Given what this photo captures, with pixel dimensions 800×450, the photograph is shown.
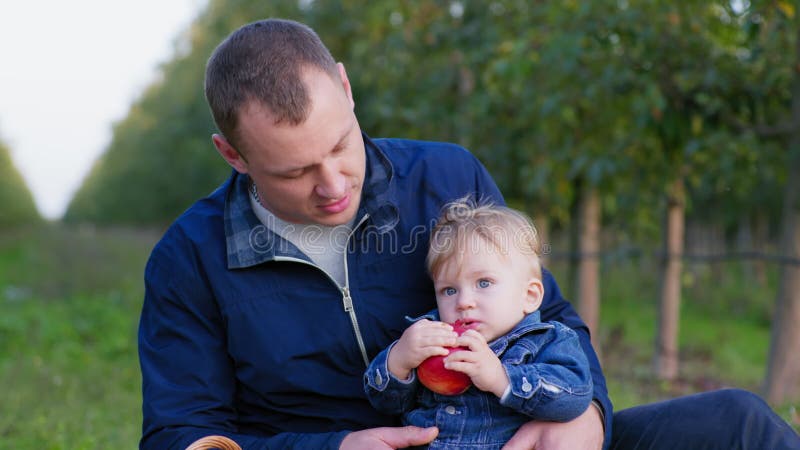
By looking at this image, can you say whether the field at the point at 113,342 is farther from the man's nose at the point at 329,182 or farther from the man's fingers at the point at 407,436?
the man's nose at the point at 329,182

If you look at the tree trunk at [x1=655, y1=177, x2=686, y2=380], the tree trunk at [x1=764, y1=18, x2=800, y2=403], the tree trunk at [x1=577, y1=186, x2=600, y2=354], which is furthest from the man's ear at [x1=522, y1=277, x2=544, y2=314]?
the tree trunk at [x1=577, y1=186, x2=600, y2=354]

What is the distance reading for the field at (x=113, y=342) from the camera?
16.4 feet

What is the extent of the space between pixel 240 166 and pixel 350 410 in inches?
31.4

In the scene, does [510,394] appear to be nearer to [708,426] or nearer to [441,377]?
[441,377]

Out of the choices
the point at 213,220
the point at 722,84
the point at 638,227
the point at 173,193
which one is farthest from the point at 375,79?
the point at 173,193

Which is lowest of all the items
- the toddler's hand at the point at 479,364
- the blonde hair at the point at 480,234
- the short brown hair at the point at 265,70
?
the toddler's hand at the point at 479,364

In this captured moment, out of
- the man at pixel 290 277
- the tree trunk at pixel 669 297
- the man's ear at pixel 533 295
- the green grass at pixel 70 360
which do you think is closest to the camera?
the man at pixel 290 277

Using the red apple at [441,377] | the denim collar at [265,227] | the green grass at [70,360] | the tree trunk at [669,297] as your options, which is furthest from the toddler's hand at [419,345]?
the tree trunk at [669,297]

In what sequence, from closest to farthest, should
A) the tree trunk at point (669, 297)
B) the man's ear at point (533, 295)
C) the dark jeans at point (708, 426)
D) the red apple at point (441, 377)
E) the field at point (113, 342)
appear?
the dark jeans at point (708, 426), the red apple at point (441, 377), the man's ear at point (533, 295), the field at point (113, 342), the tree trunk at point (669, 297)

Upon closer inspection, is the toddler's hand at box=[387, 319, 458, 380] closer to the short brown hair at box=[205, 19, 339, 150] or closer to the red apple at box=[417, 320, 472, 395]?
the red apple at box=[417, 320, 472, 395]

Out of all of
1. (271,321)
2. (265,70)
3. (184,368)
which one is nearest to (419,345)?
(271,321)

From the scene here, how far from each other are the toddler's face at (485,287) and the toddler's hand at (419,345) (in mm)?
149

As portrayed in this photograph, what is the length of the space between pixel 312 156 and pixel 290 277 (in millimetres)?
416

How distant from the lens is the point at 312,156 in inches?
90.1
